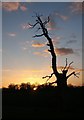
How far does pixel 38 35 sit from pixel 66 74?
6.99 ft

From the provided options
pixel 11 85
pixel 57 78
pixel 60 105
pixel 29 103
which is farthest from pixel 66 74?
pixel 11 85

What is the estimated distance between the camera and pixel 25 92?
10.5 meters

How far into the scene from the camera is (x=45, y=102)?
9852 millimetres

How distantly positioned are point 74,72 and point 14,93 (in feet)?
9.41

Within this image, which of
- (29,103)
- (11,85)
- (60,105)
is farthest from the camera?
(11,85)

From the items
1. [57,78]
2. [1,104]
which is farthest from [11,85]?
[57,78]

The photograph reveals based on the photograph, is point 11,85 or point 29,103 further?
point 11,85

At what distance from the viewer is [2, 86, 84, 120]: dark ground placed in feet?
28.5

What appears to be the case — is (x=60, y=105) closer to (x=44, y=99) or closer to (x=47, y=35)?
(x=44, y=99)

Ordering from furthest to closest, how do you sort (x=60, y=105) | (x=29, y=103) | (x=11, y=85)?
1. (x=11, y=85)
2. (x=29, y=103)
3. (x=60, y=105)

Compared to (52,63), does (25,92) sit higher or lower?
lower

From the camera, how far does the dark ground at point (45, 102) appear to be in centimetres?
867

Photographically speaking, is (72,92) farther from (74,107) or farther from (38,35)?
(38,35)

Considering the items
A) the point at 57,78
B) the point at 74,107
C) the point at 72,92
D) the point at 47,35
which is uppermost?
the point at 47,35
